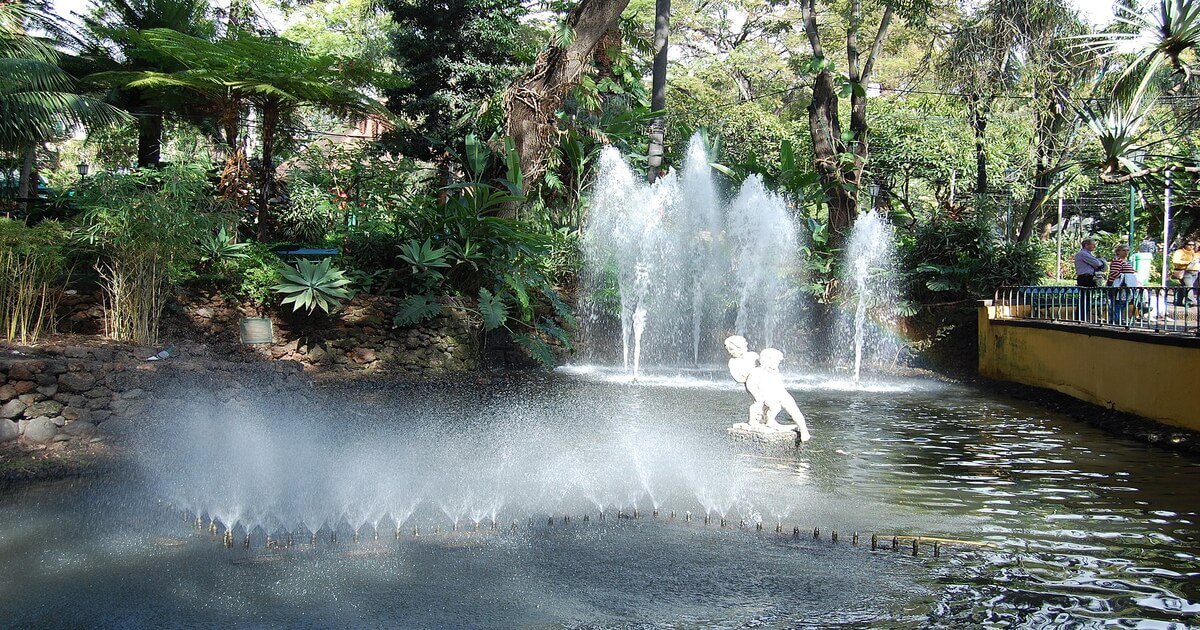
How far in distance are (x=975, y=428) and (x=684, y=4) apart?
2246 centimetres

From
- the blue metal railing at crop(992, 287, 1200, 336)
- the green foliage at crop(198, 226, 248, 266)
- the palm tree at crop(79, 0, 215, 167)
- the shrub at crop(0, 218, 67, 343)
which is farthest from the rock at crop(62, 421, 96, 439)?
the blue metal railing at crop(992, 287, 1200, 336)

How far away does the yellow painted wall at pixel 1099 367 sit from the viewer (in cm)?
975

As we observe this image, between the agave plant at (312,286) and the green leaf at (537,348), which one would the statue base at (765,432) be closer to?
the green leaf at (537,348)

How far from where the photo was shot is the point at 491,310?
1360cm

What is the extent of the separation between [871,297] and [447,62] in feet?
34.0

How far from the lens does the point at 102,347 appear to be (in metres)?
9.54

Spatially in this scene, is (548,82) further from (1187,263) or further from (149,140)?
(1187,263)

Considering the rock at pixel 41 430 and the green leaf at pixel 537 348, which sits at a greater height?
the green leaf at pixel 537 348

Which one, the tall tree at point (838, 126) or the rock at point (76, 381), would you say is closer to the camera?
the rock at point (76, 381)

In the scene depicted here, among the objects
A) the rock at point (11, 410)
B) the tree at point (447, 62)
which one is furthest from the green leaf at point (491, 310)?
the tree at point (447, 62)

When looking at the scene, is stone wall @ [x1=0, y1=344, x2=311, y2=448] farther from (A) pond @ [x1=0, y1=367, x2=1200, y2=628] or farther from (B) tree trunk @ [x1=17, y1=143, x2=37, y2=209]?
(B) tree trunk @ [x1=17, y1=143, x2=37, y2=209]

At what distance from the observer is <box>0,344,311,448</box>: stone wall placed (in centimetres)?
786

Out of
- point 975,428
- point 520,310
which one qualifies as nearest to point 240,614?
point 975,428

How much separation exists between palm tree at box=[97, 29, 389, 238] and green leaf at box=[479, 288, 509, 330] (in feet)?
12.5
